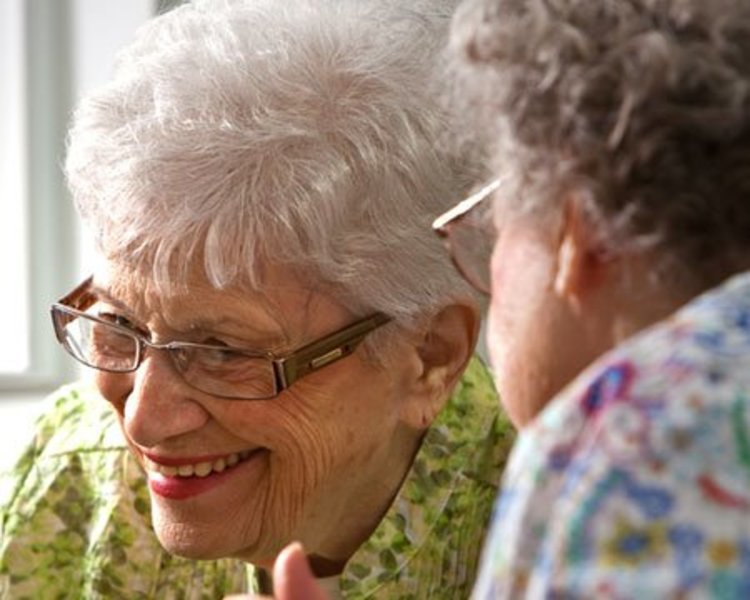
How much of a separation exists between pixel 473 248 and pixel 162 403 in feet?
1.45

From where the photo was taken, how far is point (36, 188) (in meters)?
2.98

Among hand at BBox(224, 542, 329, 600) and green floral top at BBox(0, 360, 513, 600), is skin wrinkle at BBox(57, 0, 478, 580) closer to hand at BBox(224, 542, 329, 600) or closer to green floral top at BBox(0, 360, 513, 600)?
green floral top at BBox(0, 360, 513, 600)

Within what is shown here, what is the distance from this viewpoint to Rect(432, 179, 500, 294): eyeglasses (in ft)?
4.60

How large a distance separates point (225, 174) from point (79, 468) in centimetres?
49

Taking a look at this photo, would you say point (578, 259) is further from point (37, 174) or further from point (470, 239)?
point (37, 174)

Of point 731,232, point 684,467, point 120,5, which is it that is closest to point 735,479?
point 684,467

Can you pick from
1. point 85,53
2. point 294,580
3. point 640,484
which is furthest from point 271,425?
point 85,53

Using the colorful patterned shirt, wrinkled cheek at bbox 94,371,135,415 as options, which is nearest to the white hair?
wrinkled cheek at bbox 94,371,135,415

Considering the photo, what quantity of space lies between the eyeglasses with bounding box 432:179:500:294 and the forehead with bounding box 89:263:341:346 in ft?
0.96

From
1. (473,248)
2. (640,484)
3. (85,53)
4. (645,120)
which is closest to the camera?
(640,484)

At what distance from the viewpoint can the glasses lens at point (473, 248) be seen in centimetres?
141

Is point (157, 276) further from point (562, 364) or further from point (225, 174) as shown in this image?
point (562, 364)

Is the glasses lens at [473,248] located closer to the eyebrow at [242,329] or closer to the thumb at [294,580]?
the eyebrow at [242,329]

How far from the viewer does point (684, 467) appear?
2.59 feet
